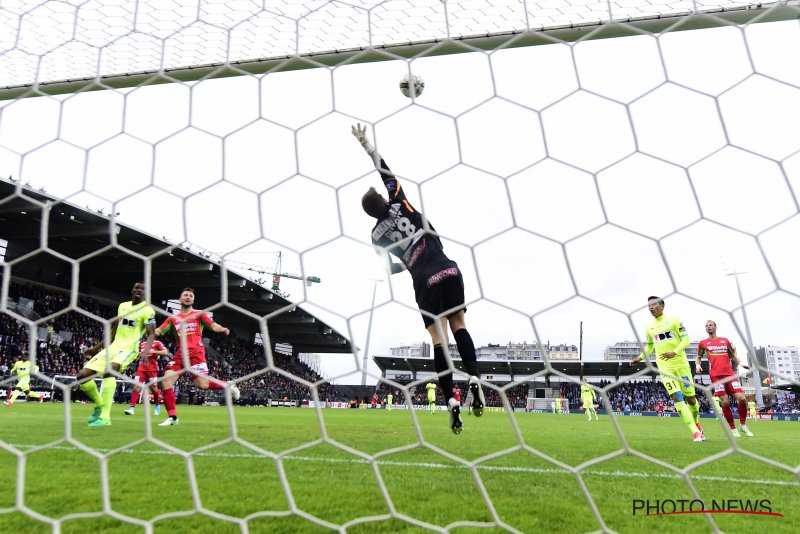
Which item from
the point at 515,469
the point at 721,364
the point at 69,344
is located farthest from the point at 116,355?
the point at 69,344

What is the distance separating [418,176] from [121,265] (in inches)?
491

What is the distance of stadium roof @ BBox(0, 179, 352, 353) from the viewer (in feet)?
7.06

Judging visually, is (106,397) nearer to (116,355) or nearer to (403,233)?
(116,355)

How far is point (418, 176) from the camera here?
6.22ft

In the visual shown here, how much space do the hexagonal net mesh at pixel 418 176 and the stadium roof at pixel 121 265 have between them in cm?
11

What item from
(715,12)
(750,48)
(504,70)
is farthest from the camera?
(504,70)

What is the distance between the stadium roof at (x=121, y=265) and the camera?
Answer: 84.7 inches

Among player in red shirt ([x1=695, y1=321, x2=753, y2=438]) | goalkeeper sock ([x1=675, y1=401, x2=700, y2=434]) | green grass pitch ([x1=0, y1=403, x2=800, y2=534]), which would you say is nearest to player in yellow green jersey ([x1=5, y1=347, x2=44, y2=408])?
green grass pitch ([x1=0, y1=403, x2=800, y2=534])

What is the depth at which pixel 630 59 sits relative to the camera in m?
1.94

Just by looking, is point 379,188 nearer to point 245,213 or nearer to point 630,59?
point 245,213

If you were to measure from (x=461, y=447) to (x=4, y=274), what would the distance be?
2692 millimetres

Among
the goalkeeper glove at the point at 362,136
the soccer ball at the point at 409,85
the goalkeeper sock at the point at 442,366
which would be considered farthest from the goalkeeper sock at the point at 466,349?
the soccer ball at the point at 409,85

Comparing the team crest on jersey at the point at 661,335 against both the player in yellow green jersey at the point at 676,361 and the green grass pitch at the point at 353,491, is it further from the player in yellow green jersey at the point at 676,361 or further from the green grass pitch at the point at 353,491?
the green grass pitch at the point at 353,491

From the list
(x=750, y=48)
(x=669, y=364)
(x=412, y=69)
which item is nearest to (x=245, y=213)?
(x=412, y=69)
